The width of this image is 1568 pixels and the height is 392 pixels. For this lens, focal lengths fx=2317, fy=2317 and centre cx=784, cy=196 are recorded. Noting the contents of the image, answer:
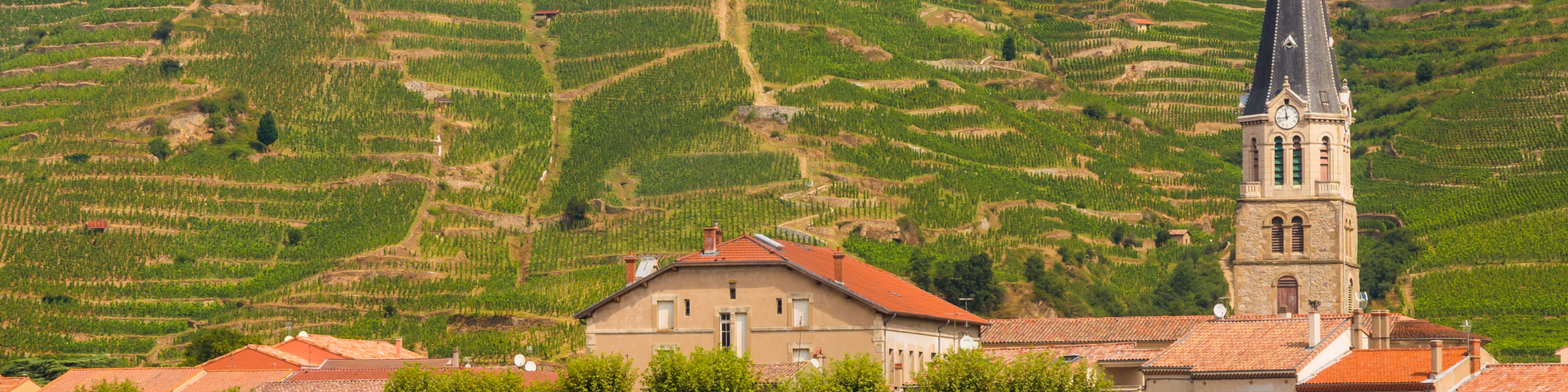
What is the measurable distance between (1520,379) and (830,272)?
1774cm

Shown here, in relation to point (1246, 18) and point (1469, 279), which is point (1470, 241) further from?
point (1246, 18)

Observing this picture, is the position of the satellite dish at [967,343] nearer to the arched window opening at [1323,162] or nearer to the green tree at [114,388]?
the arched window opening at [1323,162]

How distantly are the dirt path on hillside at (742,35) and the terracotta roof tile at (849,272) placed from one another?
2657 inches

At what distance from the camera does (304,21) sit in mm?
145375

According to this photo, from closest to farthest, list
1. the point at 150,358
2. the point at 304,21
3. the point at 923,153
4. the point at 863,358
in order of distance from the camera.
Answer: the point at 863,358
the point at 150,358
the point at 923,153
the point at 304,21

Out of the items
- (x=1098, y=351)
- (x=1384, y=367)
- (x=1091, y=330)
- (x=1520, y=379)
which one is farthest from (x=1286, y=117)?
(x=1520, y=379)

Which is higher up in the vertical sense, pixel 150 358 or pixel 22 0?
pixel 22 0

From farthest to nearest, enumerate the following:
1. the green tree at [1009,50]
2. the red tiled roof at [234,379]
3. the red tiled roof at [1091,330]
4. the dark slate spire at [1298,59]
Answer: the green tree at [1009,50]
the dark slate spire at [1298,59]
the red tiled roof at [234,379]
the red tiled roof at [1091,330]

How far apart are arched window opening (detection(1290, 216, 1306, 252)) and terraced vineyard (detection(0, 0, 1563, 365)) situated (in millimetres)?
29878

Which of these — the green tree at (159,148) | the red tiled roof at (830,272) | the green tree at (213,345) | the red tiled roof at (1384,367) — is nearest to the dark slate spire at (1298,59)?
the red tiled roof at (830,272)

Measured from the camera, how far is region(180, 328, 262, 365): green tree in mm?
89500

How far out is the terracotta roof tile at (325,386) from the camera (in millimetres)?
63656

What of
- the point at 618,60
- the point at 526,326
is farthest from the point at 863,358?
the point at 618,60

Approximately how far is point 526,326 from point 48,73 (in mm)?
53542
